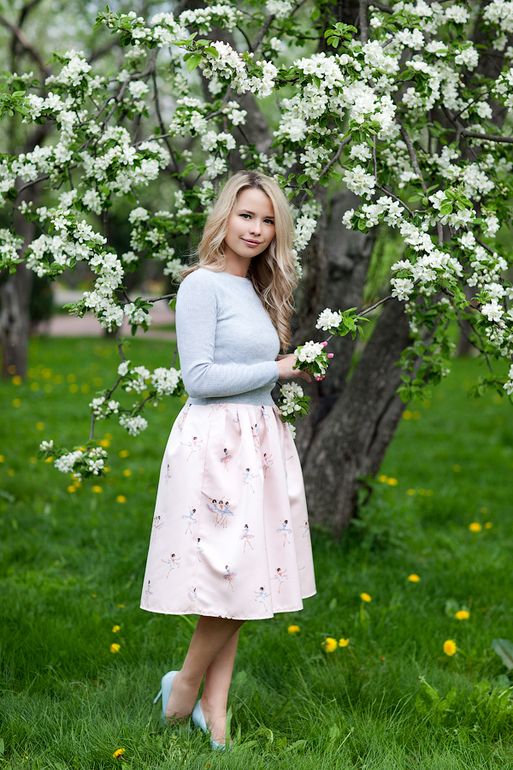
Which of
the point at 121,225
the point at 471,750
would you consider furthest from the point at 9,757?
the point at 121,225

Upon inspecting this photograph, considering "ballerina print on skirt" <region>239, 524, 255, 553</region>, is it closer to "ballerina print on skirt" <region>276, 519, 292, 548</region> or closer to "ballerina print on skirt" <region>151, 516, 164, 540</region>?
"ballerina print on skirt" <region>276, 519, 292, 548</region>

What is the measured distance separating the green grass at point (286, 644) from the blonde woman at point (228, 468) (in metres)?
0.25

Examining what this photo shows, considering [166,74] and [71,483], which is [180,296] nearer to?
[166,74]

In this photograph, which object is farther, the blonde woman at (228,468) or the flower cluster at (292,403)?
the flower cluster at (292,403)

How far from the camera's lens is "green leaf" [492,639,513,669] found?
2930 mm

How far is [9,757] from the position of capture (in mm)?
2262

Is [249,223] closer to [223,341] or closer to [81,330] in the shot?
[223,341]

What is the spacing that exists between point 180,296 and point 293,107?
0.77 meters

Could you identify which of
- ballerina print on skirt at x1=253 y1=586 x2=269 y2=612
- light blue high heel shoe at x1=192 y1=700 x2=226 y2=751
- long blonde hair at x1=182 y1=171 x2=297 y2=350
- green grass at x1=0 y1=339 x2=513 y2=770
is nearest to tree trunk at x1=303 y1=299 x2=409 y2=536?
green grass at x1=0 y1=339 x2=513 y2=770

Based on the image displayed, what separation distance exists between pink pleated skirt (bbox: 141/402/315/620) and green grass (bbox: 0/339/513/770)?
48cm

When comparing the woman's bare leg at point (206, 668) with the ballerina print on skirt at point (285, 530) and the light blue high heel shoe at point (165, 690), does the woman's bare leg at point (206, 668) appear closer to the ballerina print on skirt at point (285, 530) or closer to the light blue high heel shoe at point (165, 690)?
the light blue high heel shoe at point (165, 690)

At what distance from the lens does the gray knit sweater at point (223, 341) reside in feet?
7.32

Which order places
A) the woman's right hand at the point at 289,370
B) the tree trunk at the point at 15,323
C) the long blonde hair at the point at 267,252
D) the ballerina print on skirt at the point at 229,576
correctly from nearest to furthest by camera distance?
the ballerina print on skirt at the point at 229,576 < the woman's right hand at the point at 289,370 < the long blonde hair at the point at 267,252 < the tree trunk at the point at 15,323

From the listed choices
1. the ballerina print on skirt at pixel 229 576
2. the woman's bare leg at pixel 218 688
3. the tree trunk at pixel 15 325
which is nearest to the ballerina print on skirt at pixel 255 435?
the ballerina print on skirt at pixel 229 576
